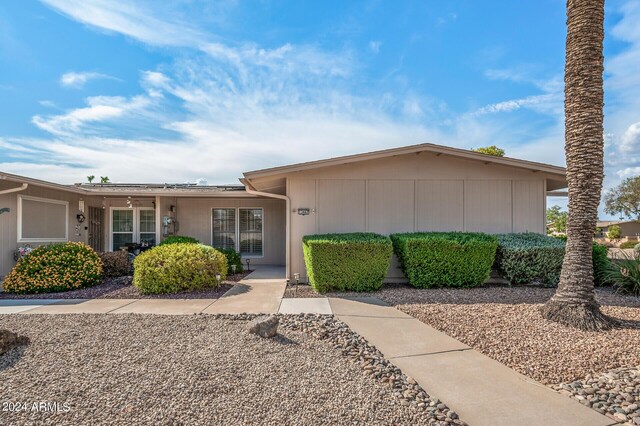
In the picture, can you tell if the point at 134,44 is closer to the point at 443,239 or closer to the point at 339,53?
the point at 339,53

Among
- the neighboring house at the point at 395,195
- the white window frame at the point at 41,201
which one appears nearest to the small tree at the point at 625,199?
the neighboring house at the point at 395,195

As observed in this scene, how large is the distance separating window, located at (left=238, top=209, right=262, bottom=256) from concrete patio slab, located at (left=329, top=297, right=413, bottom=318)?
6.77 meters

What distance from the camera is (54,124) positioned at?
1059 cm

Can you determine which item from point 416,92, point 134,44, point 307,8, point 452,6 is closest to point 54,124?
point 134,44

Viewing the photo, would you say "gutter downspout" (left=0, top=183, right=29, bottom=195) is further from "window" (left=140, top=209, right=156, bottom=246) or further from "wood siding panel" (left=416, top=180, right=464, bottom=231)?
"wood siding panel" (left=416, top=180, right=464, bottom=231)

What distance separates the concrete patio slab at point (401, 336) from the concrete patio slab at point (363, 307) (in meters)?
0.23

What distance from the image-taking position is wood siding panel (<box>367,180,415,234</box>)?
863 cm

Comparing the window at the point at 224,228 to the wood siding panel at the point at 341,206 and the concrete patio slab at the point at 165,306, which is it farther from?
the concrete patio slab at the point at 165,306

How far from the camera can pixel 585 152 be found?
4.98 metres

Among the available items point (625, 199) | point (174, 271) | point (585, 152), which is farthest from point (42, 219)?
point (625, 199)

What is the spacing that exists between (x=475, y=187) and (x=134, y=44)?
31.1ft

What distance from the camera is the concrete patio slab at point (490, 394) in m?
2.59

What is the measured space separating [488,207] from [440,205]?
1298 millimetres

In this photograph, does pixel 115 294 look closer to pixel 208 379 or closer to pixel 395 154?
pixel 208 379
